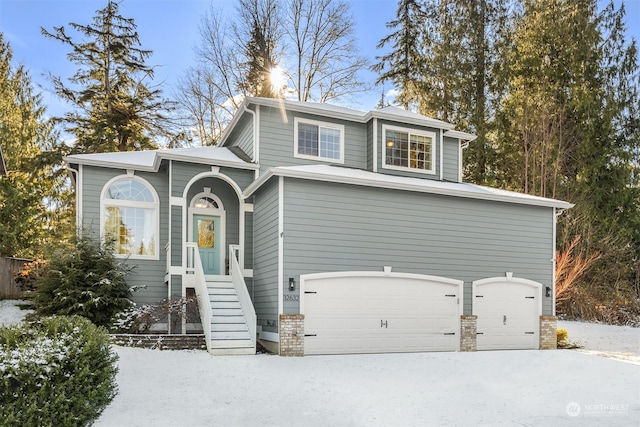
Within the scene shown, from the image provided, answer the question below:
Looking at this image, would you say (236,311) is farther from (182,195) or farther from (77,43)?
(77,43)

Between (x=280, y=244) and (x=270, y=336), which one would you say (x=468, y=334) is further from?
(x=280, y=244)

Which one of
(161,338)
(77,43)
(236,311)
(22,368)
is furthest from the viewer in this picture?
(77,43)

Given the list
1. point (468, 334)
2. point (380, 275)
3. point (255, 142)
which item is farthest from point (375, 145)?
point (468, 334)

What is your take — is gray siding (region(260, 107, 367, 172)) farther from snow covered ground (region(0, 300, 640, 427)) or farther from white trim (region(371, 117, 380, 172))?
snow covered ground (region(0, 300, 640, 427))

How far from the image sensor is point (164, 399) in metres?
7.53

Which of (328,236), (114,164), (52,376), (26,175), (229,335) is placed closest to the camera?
(52,376)

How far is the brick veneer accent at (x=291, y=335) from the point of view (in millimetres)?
11578

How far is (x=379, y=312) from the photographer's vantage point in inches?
503

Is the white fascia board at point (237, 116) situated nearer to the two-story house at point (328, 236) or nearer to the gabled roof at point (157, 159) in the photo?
the two-story house at point (328, 236)

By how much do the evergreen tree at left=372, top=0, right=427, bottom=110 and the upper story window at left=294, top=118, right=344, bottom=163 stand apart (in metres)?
13.6

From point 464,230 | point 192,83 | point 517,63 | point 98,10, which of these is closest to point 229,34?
point 192,83

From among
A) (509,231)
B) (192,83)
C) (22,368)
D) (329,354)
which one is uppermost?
(192,83)

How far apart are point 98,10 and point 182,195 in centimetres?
1479

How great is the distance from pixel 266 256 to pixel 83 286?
4.41 m
